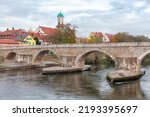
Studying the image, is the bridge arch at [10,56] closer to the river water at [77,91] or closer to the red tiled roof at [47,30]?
the river water at [77,91]

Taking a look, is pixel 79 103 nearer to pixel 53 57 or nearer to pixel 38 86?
pixel 38 86

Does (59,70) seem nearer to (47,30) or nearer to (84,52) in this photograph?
(84,52)

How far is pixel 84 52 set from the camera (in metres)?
40.8

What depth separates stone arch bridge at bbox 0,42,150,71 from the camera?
34781 millimetres

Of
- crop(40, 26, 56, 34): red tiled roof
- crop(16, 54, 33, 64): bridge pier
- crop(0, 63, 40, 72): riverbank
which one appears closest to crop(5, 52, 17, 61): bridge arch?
crop(16, 54, 33, 64): bridge pier

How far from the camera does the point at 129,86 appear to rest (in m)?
27.3

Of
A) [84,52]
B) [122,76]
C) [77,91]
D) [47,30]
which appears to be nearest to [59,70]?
[84,52]

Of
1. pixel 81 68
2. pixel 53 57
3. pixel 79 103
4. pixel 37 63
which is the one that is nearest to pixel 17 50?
pixel 37 63

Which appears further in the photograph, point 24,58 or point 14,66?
point 24,58

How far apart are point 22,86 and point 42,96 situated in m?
5.60

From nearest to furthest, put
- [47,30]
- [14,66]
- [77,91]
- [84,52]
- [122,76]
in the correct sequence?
[77,91], [122,76], [84,52], [14,66], [47,30]

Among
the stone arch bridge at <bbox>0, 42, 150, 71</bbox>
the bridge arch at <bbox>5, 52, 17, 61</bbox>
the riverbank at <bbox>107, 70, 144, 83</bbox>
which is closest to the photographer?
the riverbank at <bbox>107, 70, 144, 83</bbox>

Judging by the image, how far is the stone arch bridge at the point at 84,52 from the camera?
3478cm

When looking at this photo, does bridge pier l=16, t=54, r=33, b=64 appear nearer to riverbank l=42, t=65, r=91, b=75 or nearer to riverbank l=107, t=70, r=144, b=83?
riverbank l=42, t=65, r=91, b=75
